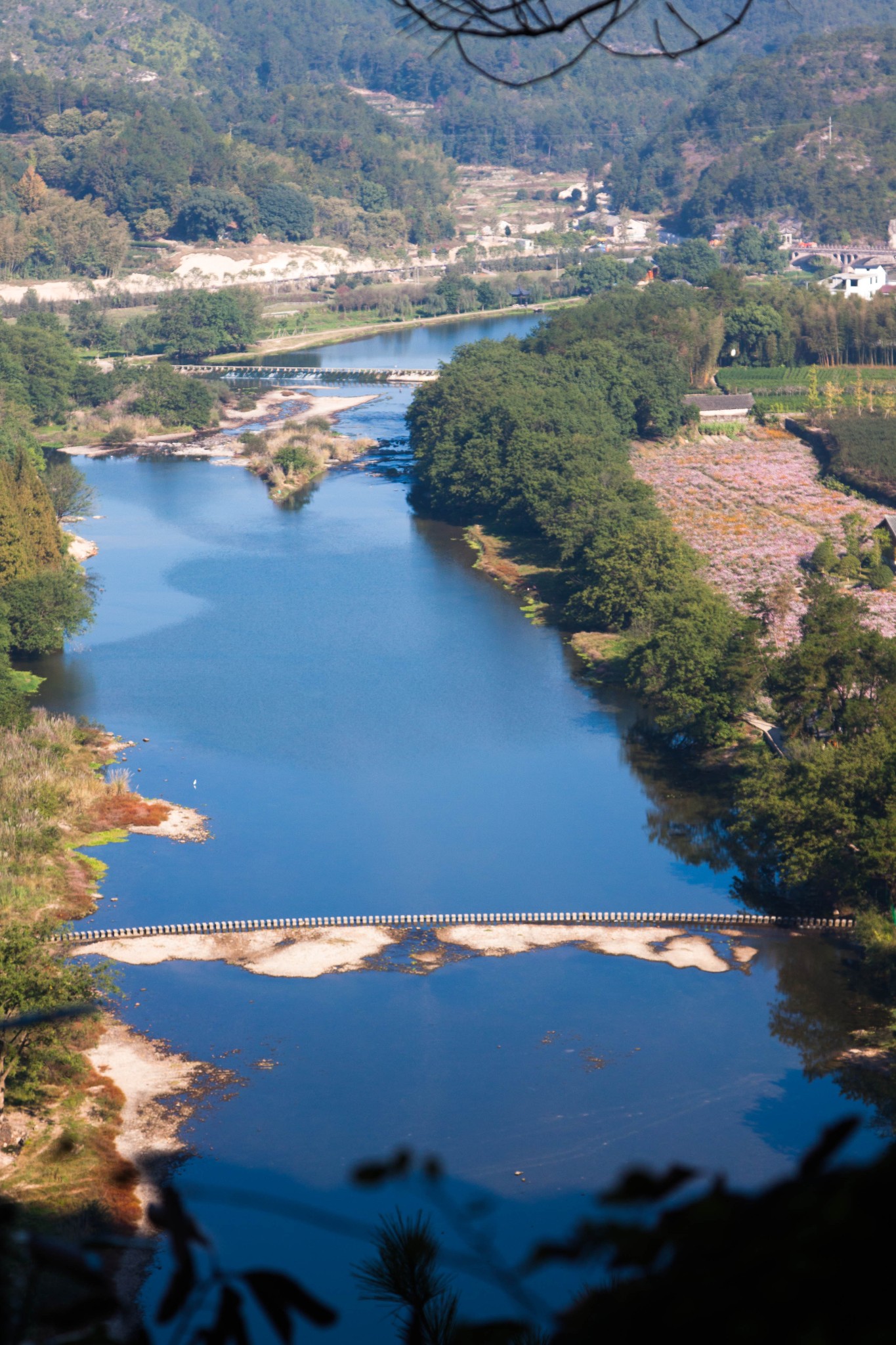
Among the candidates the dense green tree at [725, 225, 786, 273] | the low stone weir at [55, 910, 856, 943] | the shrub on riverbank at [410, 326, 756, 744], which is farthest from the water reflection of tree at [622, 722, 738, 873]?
the dense green tree at [725, 225, 786, 273]

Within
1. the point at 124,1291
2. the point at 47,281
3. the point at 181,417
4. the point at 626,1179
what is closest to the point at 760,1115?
the point at 124,1291

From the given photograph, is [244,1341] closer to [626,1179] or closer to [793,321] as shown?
[626,1179]

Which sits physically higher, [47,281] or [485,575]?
[47,281]

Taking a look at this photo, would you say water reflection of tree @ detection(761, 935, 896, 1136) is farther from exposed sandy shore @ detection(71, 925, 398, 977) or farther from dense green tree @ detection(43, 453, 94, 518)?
dense green tree @ detection(43, 453, 94, 518)

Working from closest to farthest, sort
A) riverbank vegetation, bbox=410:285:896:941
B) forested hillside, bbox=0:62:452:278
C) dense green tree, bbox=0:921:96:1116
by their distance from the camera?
dense green tree, bbox=0:921:96:1116
riverbank vegetation, bbox=410:285:896:941
forested hillside, bbox=0:62:452:278

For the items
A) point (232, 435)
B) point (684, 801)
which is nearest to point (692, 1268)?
point (684, 801)

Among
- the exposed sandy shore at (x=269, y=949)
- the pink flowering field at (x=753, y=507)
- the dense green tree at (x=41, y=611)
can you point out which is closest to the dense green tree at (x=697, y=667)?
the pink flowering field at (x=753, y=507)

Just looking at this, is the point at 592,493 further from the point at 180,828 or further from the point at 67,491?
the point at 180,828
